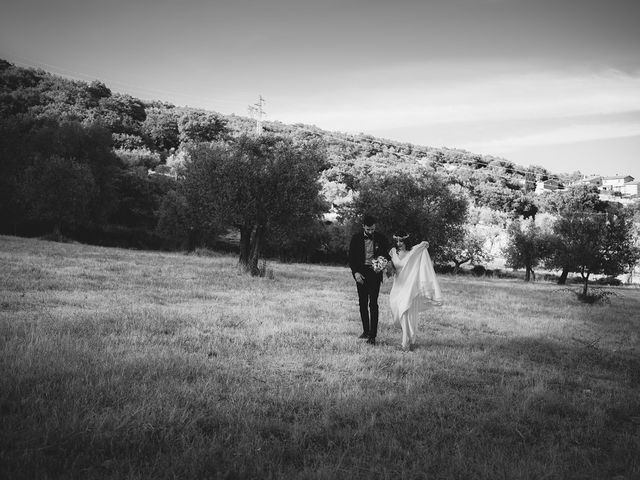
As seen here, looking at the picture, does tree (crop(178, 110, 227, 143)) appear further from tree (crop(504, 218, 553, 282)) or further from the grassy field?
the grassy field

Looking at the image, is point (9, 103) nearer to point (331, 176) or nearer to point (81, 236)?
point (81, 236)

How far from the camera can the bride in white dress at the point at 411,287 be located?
10.4 metres

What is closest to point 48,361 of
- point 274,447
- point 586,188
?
point 274,447

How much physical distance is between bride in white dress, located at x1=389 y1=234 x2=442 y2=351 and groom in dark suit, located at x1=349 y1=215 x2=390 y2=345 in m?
0.47

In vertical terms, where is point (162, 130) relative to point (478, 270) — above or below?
above

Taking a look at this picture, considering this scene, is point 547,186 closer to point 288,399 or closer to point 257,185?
point 257,185

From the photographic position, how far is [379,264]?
10.4 metres

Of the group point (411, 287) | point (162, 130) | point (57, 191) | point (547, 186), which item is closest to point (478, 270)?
point (57, 191)

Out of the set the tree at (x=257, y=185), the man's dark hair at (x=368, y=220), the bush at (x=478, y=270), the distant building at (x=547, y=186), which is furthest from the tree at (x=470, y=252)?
the distant building at (x=547, y=186)

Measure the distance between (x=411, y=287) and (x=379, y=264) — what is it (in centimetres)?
101

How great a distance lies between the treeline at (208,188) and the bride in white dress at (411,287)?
15813mm

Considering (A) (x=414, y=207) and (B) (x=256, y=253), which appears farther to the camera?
(A) (x=414, y=207)

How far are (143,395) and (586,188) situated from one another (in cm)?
13401

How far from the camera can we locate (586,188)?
115875 millimetres
